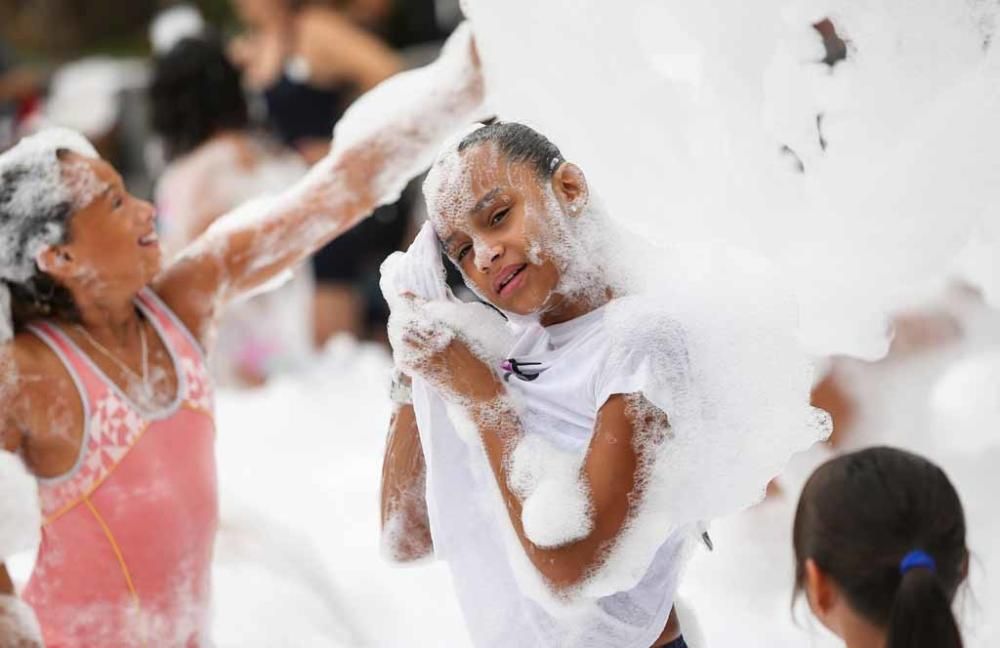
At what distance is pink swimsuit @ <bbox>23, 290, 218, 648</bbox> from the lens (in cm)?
193

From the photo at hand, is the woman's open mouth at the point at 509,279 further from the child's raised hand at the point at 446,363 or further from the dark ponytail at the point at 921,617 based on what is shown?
the dark ponytail at the point at 921,617

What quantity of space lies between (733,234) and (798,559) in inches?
20.1

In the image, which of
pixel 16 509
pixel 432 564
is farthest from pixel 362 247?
pixel 16 509

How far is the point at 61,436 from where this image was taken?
A: 6.22 ft

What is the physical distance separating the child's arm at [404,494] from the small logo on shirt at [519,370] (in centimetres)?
15

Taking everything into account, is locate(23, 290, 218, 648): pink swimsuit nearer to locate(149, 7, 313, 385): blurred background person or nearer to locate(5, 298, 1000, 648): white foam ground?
locate(5, 298, 1000, 648): white foam ground

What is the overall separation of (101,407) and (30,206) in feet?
0.95

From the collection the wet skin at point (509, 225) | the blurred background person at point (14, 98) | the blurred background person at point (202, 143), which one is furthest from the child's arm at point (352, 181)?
the blurred background person at point (14, 98)

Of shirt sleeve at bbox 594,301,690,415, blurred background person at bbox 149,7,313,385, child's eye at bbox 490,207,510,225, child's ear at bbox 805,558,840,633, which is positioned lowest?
blurred background person at bbox 149,7,313,385

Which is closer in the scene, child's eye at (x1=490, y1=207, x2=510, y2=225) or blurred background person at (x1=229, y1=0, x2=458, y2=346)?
child's eye at (x1=490, y1=207, x2=510, y2=225)

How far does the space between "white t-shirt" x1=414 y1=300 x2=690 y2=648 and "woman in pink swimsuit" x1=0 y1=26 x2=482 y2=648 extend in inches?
21.1

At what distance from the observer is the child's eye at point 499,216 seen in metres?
1.51

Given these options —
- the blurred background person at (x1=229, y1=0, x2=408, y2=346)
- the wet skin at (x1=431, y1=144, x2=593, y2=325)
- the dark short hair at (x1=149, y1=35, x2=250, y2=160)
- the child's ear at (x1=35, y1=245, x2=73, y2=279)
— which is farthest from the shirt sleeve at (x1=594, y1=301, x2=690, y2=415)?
the blurred background person at (x1=229, y1=0, x2=408, y2=346)

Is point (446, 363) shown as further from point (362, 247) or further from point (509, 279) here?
point (362, 247)
